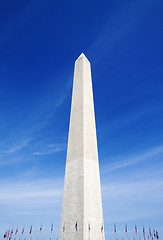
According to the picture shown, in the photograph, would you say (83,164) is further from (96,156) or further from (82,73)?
(82,73)

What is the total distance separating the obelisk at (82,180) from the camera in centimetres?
1347

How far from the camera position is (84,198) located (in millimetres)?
13852

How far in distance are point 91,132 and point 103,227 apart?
27.6 feet

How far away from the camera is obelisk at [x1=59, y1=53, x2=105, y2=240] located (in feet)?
44.2

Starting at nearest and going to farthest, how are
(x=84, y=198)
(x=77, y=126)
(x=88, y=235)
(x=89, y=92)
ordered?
(x=88, y=235)
(x=84, y=198)
(x=77, y=126)
(x=89, y=92)

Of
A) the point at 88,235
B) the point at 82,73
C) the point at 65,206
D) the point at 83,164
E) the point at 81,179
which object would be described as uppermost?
the point at 82,73

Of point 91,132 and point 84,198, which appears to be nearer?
point 84,198

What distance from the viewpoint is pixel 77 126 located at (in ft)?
59.5

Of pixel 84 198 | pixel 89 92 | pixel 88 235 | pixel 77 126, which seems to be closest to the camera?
pixel 88 235

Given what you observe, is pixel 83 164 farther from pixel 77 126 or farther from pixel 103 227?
pixel 103 227

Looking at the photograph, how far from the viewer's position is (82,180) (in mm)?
14734

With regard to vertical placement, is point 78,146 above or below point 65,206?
above

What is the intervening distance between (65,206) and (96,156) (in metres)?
5.32

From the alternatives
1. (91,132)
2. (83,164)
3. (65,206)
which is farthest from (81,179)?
(91,132)
